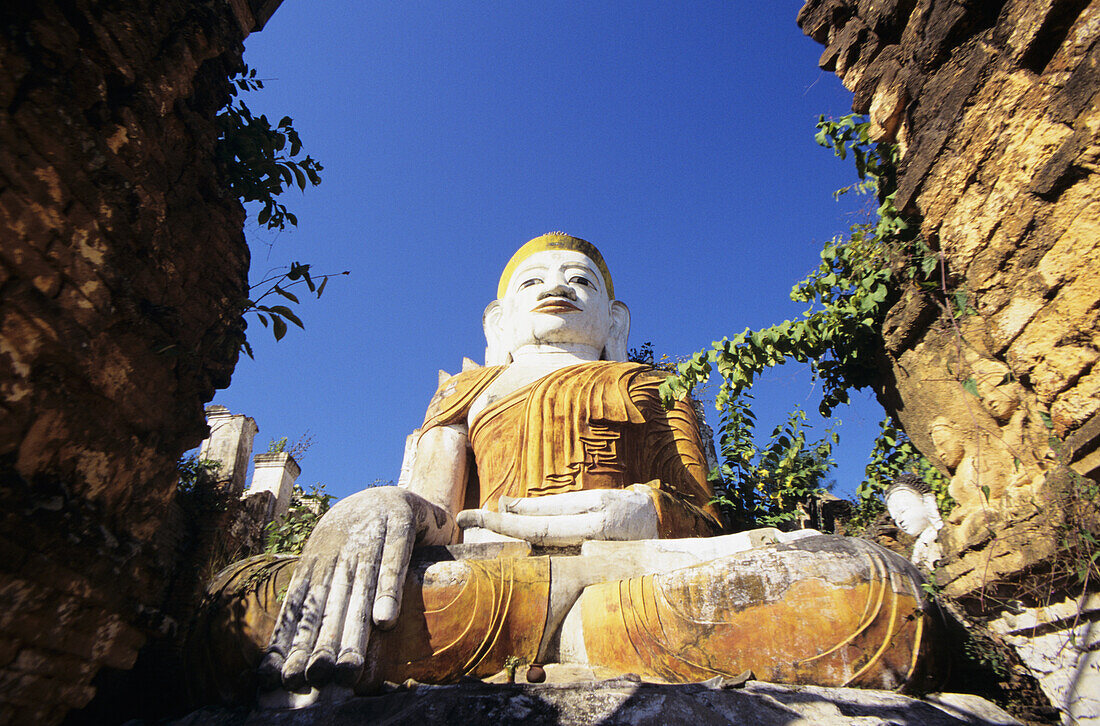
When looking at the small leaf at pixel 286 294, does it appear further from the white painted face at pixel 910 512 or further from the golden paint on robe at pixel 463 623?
the white painted face at pixel 910 512

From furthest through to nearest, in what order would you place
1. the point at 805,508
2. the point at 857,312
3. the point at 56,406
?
the point at 805,508 < the point at 857,312 < the point at 56,406

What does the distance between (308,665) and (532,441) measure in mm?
2829

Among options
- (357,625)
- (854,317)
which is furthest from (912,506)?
(357,625)

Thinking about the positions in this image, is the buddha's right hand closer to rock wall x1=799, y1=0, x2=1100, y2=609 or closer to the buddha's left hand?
the buddha's left hand

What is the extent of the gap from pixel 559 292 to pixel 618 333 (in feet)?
3.35

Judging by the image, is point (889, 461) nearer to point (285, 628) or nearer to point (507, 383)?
point (507, 383)

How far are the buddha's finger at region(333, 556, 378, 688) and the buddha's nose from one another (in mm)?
3794

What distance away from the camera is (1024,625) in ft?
9.16

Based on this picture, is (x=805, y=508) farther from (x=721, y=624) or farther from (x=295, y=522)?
(x=295, y=522)

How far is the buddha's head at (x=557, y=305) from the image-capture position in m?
6.88

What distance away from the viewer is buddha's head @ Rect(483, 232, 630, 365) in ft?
22.6

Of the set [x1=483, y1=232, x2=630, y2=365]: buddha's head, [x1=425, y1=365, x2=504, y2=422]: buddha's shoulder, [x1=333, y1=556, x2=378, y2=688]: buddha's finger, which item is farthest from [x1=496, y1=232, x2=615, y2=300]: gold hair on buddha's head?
[x1=333, y1=556, x2=378, y2=688]: buddha's finger

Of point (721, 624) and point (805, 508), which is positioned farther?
point (805, 508)

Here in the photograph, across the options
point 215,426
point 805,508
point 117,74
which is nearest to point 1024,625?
point 805,508
